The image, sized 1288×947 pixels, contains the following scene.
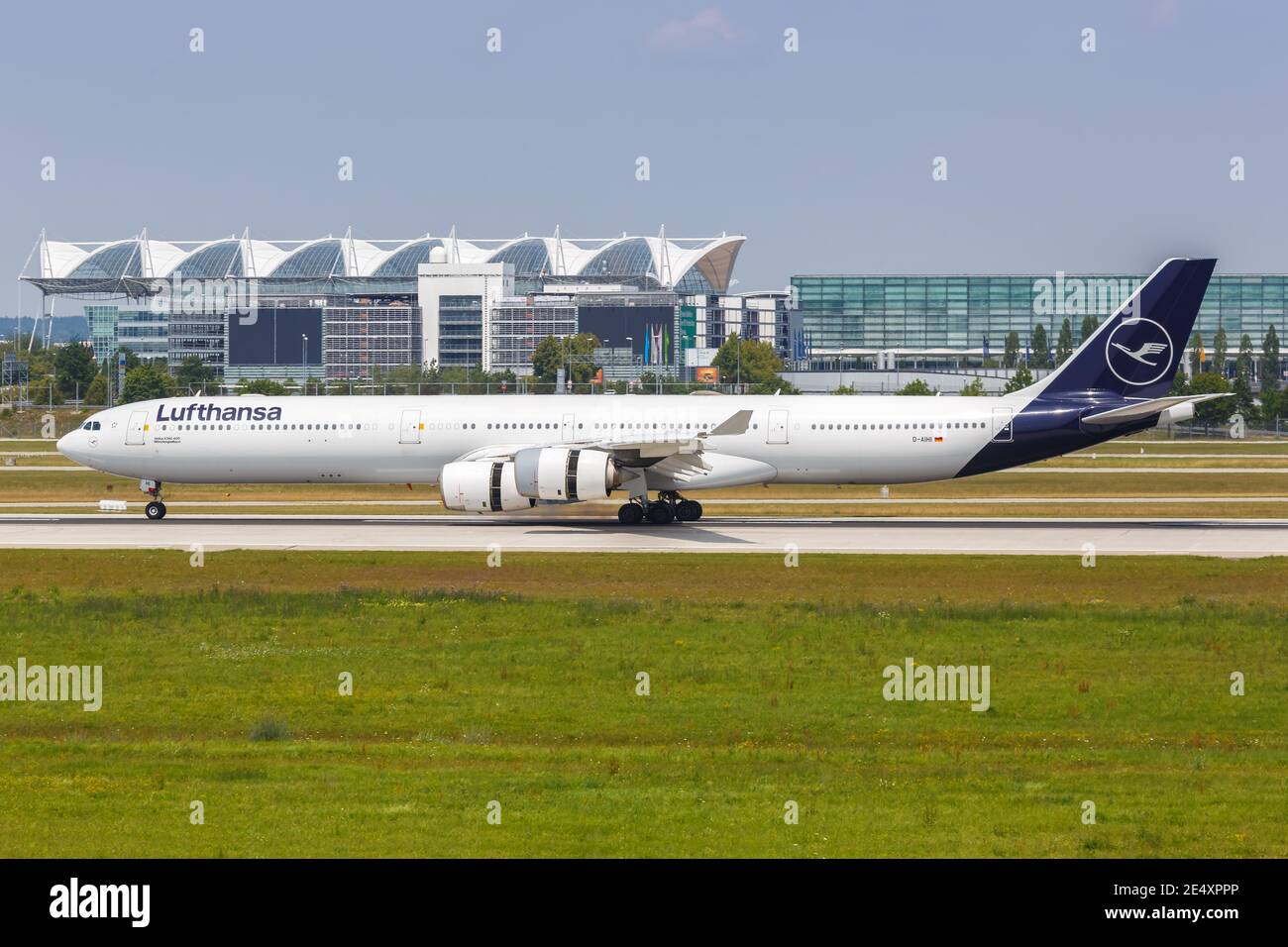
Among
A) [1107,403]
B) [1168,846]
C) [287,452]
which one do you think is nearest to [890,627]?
[1168,846]

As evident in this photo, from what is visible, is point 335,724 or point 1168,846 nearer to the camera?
point 1168,846

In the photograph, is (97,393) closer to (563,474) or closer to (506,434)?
(506,434)

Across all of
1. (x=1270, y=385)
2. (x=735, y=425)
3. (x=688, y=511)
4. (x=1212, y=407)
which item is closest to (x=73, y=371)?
(x=1212, y=407)

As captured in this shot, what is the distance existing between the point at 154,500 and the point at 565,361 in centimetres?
10265

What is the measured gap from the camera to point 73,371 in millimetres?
147125

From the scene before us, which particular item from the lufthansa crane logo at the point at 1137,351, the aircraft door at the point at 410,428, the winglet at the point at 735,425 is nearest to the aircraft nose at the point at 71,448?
the aircraft door at the point at 410,428

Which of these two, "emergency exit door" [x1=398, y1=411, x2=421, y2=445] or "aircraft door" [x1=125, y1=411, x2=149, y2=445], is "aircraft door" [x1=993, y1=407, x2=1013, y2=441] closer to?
"emergency exit door" [x1=398, y1=411, x2=421, y2=445]

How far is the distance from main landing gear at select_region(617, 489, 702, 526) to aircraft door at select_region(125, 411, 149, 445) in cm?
1607

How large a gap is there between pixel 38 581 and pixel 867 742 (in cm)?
2241

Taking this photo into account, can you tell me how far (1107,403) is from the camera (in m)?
46.2

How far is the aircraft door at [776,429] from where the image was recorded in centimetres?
4662
